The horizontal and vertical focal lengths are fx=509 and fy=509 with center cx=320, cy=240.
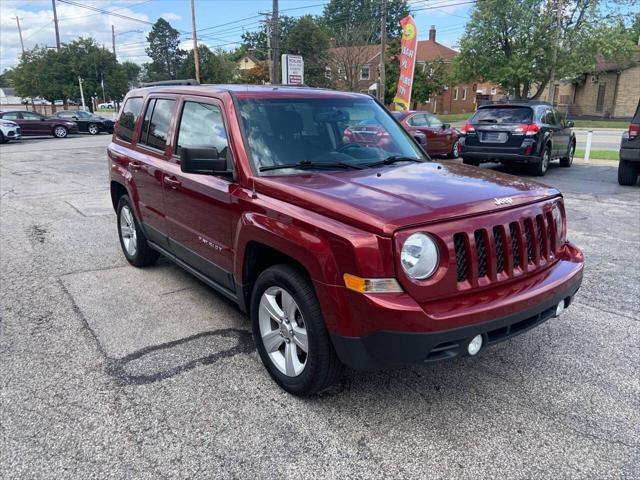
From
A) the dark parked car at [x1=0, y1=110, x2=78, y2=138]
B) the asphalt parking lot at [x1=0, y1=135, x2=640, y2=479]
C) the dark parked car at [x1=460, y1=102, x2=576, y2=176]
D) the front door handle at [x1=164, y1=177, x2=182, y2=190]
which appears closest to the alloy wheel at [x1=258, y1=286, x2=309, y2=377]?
the asphalt parking lot at [x1=0, y1=135, x2=640, y2=479]

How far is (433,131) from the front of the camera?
610 inches

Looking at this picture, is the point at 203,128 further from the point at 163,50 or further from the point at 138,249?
the point at 163,50

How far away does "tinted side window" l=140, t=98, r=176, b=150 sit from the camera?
178 inches

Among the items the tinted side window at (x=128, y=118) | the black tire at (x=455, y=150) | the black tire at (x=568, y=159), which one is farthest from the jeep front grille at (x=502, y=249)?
the black tire at (x=455, y=150)

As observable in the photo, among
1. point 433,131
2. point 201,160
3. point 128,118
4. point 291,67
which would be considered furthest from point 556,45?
point 201,160

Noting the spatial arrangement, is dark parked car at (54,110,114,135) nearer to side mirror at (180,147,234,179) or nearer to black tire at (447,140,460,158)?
black tire at (447,140,460,158)

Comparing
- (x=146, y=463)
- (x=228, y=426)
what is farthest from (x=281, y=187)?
(x=146, y=463)

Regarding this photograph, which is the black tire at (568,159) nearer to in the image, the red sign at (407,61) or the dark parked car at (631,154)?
the dark parked car at (631,154)

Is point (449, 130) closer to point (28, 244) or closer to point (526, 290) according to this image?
point (28, 244)

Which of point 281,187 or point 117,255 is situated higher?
point 281,187

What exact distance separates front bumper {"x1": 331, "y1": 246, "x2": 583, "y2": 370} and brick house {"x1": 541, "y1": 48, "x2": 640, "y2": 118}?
46002 mm

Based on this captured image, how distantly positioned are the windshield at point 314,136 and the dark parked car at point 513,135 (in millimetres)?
8413

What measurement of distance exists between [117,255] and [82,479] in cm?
406

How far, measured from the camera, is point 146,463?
8.51ft
